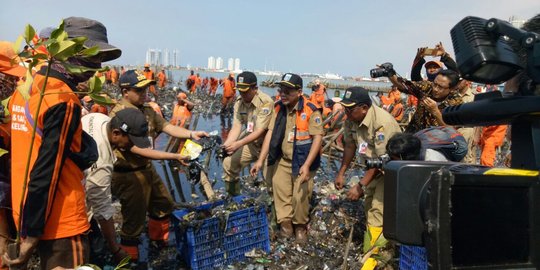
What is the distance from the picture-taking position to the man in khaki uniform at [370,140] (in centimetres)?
385

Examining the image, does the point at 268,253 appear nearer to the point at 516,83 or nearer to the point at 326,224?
the point at 326,224

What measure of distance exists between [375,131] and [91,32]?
2.83 m

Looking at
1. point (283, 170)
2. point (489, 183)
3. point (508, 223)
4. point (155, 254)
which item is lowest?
point (155, 254)

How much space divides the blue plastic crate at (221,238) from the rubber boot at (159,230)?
0.58m

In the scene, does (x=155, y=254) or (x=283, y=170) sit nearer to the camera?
(x=155, y=254)

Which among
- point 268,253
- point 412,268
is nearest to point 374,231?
point 412,268

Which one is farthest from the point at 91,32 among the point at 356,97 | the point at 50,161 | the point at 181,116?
the point at 181,116

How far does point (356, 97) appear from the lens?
397cm

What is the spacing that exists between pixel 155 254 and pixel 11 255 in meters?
2.44

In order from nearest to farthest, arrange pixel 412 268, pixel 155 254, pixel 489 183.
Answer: pixel 489 183, pixel 412 268, pixel 155 254

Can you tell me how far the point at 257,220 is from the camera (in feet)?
→ 12.7

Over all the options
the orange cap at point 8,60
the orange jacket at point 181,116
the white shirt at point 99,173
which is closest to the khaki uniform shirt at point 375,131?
the white shirt at point 99,173

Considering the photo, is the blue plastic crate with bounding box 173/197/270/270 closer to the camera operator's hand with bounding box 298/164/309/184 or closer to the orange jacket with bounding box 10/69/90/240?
the camera operator's hand with bounding box 298/164/309/184

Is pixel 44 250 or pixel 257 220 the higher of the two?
pixel 44 250
